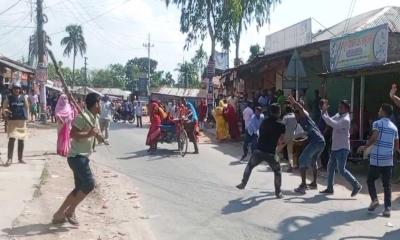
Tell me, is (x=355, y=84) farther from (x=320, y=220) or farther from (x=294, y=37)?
(x=320, y=220)

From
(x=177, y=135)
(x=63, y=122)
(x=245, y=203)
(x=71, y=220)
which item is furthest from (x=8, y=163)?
(x=245, y=203)

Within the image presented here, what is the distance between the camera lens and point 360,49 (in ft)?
48.9

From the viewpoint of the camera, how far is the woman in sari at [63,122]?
13391 mm

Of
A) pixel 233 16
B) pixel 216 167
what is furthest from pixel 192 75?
pixel 216 167

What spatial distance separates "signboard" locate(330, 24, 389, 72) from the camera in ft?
45.7

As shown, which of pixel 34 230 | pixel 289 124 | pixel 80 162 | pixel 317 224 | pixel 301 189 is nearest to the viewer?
pixel 34 230

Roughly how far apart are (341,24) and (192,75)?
79.5 metres

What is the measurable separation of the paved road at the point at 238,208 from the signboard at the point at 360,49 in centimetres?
403

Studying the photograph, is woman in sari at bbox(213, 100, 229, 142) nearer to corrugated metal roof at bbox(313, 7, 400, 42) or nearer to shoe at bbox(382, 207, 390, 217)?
corrugated metal roof at bbox(313, 7, 400, 42)

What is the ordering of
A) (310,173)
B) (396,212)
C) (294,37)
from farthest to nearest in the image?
(294,37)
(310,173)
(396,212)

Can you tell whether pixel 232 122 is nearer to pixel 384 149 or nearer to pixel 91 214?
pixel 384 149

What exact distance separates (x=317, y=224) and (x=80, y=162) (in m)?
3.38

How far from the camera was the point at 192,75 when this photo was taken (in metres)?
104

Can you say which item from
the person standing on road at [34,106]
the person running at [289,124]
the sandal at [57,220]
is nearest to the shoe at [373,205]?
the person running at [289,124]
